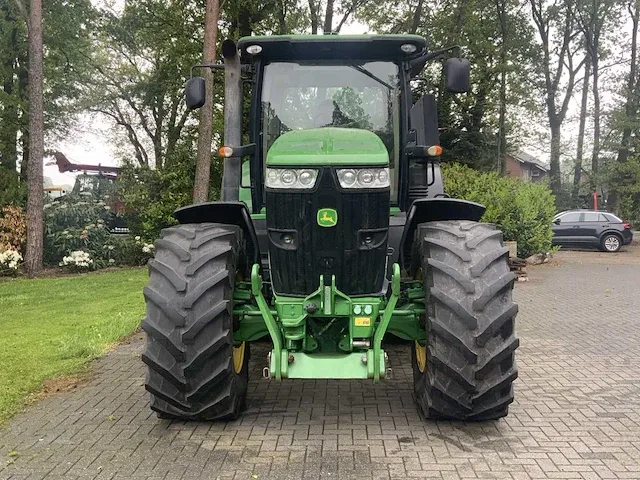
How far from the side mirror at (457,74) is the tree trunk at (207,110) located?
8704 mm

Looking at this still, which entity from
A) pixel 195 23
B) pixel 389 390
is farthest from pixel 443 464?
pixel 195 23

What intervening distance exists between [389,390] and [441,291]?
5.02ft

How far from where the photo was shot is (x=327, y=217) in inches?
155

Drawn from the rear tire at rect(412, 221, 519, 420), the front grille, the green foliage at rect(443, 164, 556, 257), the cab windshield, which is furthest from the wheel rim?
the front grille

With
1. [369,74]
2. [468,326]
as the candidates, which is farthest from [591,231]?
[468,326]

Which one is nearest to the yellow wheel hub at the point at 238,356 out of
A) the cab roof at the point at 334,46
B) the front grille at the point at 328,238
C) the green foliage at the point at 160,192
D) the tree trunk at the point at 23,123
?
the front grille at the point at 328,238

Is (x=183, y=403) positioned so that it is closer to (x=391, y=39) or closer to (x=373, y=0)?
(x=391, y=39)

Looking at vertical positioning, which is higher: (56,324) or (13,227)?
(13,227)

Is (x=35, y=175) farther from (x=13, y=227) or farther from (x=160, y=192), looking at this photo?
(x=160, y=192)

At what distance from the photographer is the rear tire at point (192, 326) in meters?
3.92

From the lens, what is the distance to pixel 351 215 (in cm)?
397

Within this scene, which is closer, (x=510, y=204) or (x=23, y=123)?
(x=510, y=204)

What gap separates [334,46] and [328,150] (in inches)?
52.0

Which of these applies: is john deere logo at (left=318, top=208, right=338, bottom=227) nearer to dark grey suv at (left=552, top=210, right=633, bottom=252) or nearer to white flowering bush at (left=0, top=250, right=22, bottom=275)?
white flowering bush at (left=0, top=250, right=22, bottom=275)
